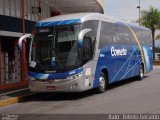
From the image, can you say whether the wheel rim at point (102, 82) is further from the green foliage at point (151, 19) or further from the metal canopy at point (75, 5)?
the green foliage at point (151, 19)

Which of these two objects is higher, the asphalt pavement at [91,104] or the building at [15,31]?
the building at [15,31]

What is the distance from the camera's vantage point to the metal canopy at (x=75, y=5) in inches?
977

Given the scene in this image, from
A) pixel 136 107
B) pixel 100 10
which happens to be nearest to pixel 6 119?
pixel 136 107

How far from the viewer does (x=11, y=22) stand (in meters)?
20.3

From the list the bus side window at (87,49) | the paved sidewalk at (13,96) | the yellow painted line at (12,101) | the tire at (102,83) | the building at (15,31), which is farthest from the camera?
the building at (15,31)

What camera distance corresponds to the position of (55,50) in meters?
15.2

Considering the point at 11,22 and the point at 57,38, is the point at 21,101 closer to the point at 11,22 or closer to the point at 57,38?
the point at 57,38

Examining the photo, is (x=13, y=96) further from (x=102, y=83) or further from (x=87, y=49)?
(x=102, y=83)

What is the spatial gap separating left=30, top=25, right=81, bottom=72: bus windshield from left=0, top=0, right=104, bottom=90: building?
13.7ft

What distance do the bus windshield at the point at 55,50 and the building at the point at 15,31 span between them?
4.18 meters

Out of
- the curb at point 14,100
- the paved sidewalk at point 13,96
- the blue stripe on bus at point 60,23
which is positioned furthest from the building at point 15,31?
the blue stripe on bus at point 60,23

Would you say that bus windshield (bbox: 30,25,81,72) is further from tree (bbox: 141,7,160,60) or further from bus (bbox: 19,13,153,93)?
tree (bbox: 141,7,160,60)

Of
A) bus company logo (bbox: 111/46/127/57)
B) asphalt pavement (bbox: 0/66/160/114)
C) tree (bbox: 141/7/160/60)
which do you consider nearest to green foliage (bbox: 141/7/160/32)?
tree (bbox: 141/7/160/60)

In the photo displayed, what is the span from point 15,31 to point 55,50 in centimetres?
606
